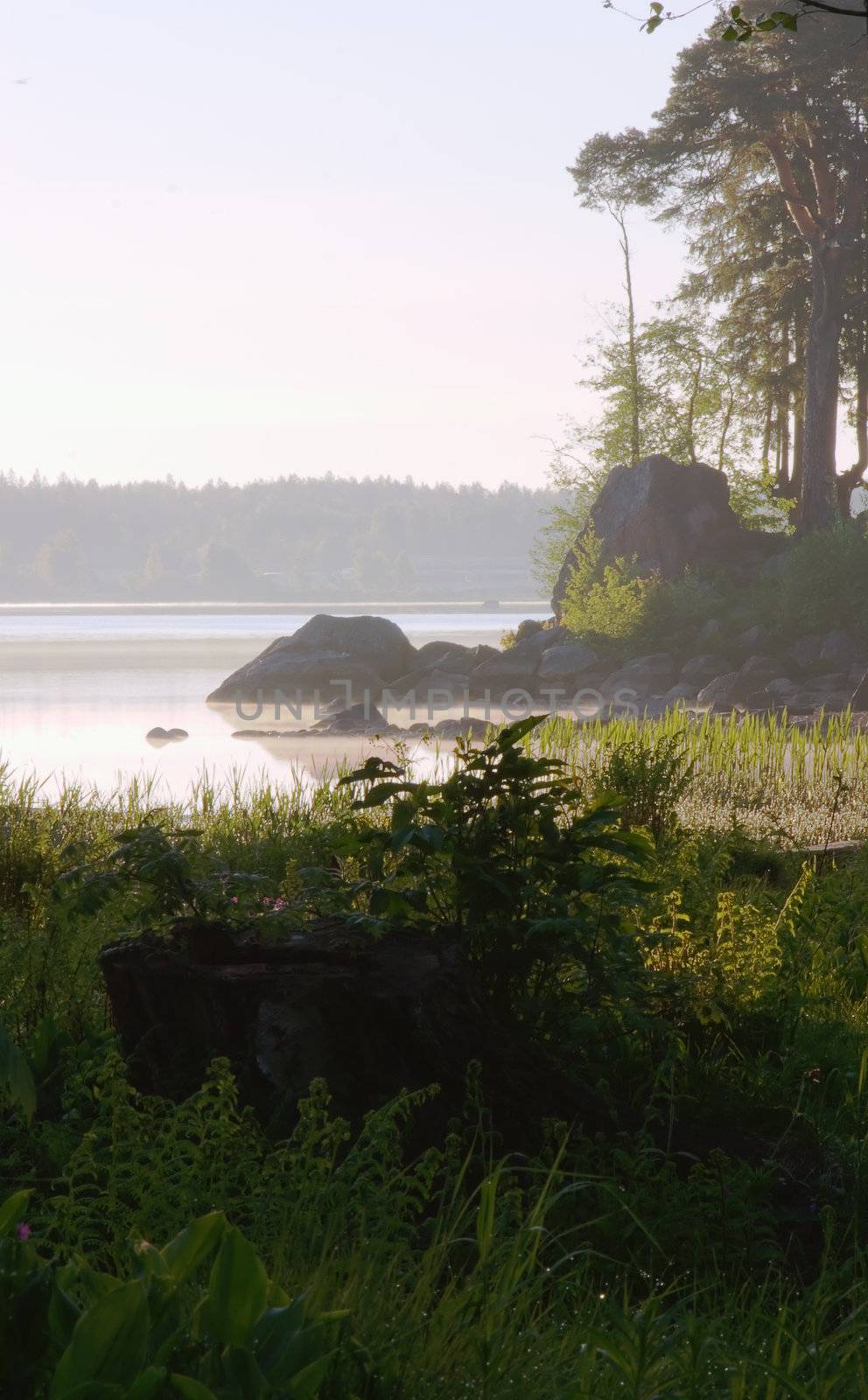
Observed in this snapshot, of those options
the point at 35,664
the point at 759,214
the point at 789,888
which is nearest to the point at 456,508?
the point at 35,664

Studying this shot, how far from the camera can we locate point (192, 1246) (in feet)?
5.57

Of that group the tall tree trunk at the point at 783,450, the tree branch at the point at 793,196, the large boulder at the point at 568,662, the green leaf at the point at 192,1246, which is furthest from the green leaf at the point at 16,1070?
the tall tree trunk at the point at 783,450

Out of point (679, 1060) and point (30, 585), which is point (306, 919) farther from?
point (30, 585)

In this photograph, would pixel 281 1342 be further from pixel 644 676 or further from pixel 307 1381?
pixel 644 676

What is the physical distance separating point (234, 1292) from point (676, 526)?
91.3 feet

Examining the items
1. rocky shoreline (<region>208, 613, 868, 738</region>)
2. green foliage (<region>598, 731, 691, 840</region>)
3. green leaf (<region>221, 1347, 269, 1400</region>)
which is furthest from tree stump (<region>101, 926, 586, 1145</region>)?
rocky shoreline (<region>208, 613, 868, 738</region>)

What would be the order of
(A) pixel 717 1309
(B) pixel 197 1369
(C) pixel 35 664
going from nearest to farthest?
1. (B) pixel 197 1369
2. (A) pixel 717 1309
3. (C) pixel 35 664

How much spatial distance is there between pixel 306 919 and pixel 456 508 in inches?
3815

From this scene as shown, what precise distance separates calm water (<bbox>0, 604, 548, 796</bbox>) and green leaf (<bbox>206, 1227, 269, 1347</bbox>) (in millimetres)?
7454

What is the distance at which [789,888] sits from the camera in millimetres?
6402

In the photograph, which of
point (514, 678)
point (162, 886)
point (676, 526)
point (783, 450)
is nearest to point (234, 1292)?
point (162, 886)

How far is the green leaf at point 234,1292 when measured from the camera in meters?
1.62

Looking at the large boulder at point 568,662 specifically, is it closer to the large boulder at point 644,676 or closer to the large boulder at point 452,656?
the large boulder at point 644,676

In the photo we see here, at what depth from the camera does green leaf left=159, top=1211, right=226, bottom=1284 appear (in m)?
1.69
